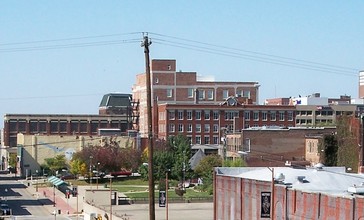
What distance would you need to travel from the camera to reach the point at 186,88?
168500 millimetres

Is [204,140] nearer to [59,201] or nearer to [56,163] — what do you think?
[56,163]

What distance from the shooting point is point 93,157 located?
5443 inches

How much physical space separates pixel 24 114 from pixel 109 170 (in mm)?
57947

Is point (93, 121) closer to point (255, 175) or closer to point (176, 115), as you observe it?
point (176, 115)

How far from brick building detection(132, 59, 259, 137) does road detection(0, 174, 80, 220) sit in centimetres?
3347

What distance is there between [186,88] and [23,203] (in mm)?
63747

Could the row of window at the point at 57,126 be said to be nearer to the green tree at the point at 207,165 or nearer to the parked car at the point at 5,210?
the green tree at the point at 207,165

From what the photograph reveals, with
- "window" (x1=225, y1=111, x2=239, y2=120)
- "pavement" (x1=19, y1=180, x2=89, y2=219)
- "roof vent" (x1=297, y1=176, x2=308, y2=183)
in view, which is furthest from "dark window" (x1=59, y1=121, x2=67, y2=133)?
"roof vent" (x1=297, y1=176, x2=308, y2=183)

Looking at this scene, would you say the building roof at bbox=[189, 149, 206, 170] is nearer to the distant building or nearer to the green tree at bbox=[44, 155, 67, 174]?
the green tree at bbox=[44, 155, 67, 174]

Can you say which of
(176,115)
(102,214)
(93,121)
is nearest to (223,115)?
(176,115)

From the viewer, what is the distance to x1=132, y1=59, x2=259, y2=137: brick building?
6545 inches

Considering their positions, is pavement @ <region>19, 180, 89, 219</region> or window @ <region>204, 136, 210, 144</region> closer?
pavement @ <region>19, 180, 89, 219</region>

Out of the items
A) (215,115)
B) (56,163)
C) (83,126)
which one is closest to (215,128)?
(215,115)

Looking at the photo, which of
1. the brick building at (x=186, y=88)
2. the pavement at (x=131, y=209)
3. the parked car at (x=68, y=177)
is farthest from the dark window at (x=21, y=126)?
the pavement at (x=131, y=209)
